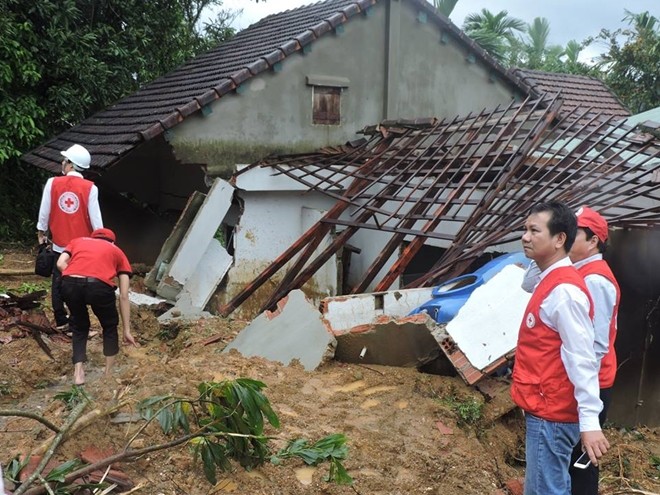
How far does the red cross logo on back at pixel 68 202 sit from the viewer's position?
229 inches

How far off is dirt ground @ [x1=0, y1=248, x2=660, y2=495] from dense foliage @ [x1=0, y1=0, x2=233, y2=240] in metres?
6.22

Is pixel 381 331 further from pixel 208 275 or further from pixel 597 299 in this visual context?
pixel 208 275

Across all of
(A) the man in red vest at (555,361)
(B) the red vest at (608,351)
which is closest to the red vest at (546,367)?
(A) the man in red vest at (555,361)

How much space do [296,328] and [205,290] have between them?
163 inches

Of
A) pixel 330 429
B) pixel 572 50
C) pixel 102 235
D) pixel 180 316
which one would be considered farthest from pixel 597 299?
pixel 572 50

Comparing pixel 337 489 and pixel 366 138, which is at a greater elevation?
pixel 366 138

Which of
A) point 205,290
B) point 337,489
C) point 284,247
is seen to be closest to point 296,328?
point 337,489

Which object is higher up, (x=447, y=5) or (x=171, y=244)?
(x=447, y=5)

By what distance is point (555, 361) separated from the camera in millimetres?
2838

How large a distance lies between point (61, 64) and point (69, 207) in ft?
21.8

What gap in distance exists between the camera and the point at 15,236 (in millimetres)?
12461

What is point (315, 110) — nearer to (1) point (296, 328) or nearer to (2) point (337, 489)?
(1) point (296, 328)

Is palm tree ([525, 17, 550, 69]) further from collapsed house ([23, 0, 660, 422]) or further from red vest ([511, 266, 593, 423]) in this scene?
red vest ([511, 266, 593, 423])

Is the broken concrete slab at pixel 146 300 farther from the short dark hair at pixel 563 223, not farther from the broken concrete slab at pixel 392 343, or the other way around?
the short dark hair at pixel 563 223
